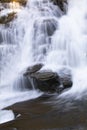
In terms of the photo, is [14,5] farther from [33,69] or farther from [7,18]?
[33,69]

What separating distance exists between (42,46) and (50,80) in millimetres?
2479

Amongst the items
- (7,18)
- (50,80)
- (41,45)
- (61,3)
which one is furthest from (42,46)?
(61,3)

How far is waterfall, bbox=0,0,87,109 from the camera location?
1202cm

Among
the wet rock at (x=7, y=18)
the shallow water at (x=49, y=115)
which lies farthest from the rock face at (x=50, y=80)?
the wet rock at (x=7, y=18)

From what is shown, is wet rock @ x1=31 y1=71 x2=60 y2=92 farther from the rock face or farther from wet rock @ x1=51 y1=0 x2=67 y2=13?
wet rock @ x1=51 y1=0 x2=67 y2=13

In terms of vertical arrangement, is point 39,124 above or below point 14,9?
below

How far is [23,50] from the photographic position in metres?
13.9

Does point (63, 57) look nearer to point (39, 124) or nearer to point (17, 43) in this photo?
point (17, 43)

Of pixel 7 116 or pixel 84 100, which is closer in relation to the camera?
pixel 7 116

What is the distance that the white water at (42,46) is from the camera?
39.4 feet

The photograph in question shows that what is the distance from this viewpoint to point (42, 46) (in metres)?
13.4

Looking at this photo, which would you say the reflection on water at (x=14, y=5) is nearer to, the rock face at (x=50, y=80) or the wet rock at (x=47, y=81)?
the rock face at (x=50, y=80)

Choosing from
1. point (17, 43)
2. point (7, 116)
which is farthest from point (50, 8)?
point (7, 116)

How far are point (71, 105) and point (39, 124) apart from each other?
161 cm
